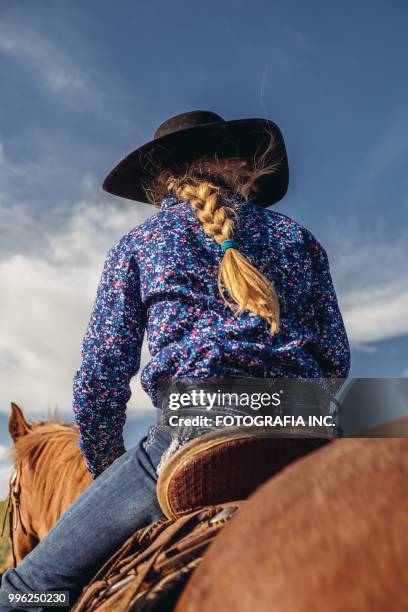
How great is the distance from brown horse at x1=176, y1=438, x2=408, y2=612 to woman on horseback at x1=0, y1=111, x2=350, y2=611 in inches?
35.7

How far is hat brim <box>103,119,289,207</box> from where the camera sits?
112 inches

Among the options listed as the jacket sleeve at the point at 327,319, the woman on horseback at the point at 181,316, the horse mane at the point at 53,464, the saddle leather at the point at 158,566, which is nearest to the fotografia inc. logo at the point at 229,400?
the woman on horseback at the point at 181,316

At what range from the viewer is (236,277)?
2.15 meters

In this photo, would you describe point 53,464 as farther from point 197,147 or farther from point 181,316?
point 197,147

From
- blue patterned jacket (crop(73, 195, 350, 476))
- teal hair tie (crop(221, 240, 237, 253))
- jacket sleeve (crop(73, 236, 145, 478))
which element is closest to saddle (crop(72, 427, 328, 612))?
blue patterned jacket (crop(73, 195, 350, 476))

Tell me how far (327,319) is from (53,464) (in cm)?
219

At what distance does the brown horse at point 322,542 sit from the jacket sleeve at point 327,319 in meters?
1.35

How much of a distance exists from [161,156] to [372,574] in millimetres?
2354

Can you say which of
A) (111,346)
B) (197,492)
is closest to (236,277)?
(111,346)

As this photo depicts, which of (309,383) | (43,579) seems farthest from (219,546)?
(43,579)

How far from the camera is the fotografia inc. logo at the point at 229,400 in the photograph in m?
1.99

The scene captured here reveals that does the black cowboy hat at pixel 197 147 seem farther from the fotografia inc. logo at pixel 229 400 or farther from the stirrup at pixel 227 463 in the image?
the stirrup at pixel 227 463

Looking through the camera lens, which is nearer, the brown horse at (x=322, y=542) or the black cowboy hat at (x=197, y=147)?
the brown horse at (x=322, y=542)

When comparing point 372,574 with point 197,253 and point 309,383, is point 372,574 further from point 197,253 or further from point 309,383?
point 197,253
